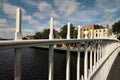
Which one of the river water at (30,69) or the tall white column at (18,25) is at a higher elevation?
the tall white column at (18,25)

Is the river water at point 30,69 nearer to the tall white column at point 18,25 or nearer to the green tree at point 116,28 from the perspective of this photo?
the tall white column at point 18,25

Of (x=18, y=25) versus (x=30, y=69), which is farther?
(x=30, y=69)

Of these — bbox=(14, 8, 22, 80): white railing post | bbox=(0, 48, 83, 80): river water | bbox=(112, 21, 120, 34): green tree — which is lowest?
bbox=(0, 48, 83, 80): river water

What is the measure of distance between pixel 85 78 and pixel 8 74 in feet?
54.5

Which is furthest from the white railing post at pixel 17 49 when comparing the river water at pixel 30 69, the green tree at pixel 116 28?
the green tree at pixel 116 28

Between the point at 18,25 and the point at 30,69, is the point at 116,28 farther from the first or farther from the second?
the point at 18,25

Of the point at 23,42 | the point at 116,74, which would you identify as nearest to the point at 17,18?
the point at 23,42

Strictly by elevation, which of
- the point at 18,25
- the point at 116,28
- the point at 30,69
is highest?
the point at 116,28

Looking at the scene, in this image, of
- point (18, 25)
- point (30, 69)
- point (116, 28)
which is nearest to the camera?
point (18, 25)

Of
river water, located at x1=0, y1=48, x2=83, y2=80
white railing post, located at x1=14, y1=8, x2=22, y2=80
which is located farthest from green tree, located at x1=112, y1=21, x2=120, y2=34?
white railing post, located at x1=14, y1=8, x2=22, y2=80

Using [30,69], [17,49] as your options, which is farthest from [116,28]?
[17,49]

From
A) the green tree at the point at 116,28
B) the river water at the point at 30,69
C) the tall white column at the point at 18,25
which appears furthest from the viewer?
the green tree at the point at 116,28

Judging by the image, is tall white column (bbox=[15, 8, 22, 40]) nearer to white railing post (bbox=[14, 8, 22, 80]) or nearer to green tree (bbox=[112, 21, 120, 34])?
white railing post (bbox=[14, 8, 22, 80])

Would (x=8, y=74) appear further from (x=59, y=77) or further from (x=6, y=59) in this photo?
(x=6, y=59)
